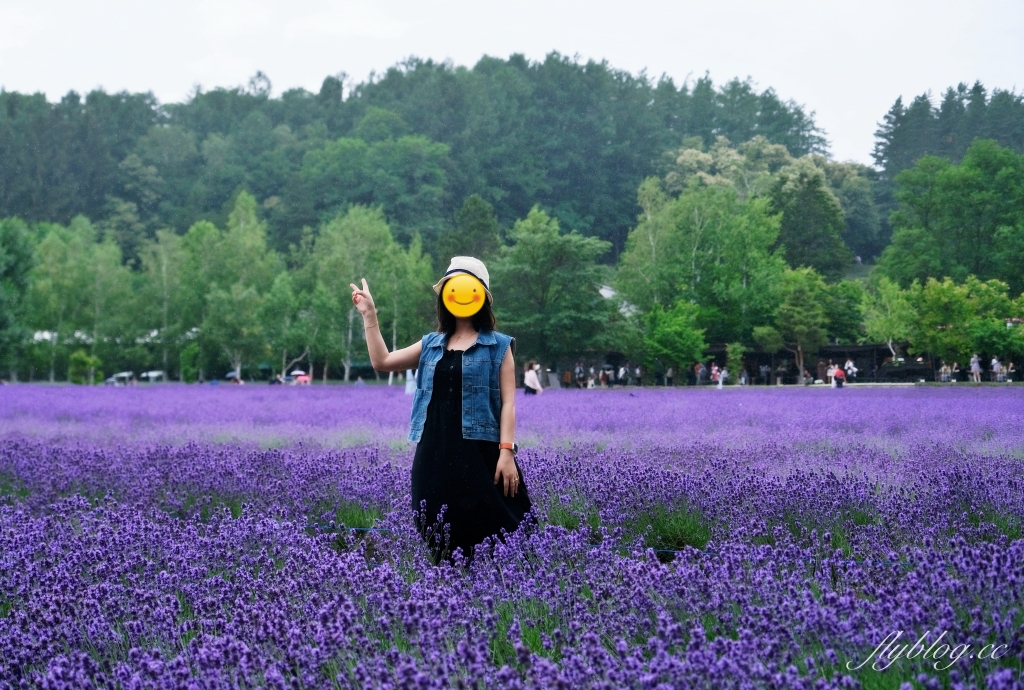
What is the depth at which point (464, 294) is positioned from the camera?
13.3 feet

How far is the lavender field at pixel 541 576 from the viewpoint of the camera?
7.83ft

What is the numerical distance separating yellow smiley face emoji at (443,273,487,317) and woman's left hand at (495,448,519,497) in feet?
1.96

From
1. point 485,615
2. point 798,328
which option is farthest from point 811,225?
point 485,615

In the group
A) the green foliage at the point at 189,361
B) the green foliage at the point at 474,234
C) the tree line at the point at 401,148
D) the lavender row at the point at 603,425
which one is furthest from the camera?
the tree line at the point at 401,148

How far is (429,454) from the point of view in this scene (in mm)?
4238

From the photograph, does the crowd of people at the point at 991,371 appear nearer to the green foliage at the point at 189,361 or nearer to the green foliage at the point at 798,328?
the green foliage at the point at 798,328

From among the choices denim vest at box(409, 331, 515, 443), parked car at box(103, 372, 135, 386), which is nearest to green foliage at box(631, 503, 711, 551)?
denim vest at box(409, 331, 515, 443)

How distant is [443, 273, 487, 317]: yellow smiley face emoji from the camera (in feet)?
13.3

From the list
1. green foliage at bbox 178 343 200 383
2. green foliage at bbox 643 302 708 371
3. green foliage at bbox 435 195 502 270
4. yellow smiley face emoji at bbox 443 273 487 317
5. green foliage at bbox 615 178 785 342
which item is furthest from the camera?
green foliage at bbox 178 343 200 383

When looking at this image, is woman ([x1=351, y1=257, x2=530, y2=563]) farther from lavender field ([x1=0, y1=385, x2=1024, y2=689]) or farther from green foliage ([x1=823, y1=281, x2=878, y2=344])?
green foliage ([x1=823, y1=281, x2=878, y2=344])

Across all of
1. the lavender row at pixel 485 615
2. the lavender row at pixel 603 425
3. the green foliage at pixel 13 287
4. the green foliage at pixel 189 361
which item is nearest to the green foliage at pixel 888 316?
the lavender row at pixel 603 425

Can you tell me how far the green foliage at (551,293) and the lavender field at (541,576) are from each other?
26.8 metres

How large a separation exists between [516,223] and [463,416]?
3532 centimetres

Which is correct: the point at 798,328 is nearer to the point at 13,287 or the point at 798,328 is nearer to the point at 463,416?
the point at 13,287
